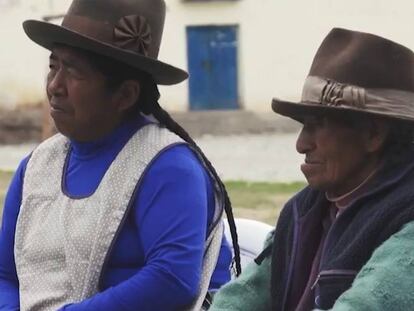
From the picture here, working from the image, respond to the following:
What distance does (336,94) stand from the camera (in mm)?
2357

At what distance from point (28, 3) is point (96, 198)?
1440cm

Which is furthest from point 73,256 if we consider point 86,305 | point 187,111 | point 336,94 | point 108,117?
point 187,111

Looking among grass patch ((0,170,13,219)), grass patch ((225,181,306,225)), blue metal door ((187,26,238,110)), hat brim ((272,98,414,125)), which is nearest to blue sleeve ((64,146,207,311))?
hat brim ((272,98,414,125))

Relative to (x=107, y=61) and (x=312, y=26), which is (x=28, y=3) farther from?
(x=107, y=61)

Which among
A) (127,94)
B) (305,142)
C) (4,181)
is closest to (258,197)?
(4,181)

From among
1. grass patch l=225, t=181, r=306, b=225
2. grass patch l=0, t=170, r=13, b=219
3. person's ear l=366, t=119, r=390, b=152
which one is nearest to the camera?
person's ear l=366, t=119, r=390, b=152

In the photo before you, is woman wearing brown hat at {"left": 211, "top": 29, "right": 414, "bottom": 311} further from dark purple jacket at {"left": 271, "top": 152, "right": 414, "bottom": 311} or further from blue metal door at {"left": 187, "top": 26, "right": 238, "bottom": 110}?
blue metal door at {"left": 187, "top": 26, "right": 238, "bottom": 110}

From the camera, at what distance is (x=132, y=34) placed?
2943 millimetres

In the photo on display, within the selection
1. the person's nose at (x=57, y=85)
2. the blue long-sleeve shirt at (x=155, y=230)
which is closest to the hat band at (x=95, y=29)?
the person's nose at (x=57, y=85)

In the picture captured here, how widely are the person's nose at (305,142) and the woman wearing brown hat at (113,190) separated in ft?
1.73

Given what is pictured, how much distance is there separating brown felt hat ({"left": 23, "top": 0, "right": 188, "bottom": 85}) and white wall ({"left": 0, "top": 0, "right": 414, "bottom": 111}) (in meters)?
13.7

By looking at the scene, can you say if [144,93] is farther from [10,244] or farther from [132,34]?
[10,244]

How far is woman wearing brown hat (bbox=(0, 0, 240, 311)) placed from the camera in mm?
2834

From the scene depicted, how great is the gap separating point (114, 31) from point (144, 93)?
0.21 meters
